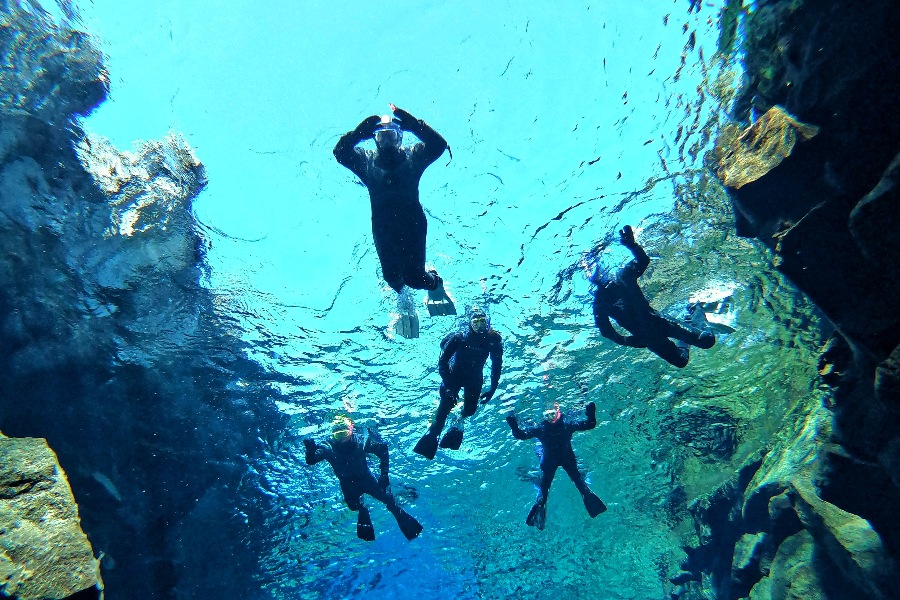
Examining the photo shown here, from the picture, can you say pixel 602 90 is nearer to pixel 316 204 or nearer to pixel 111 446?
pixel 316 204

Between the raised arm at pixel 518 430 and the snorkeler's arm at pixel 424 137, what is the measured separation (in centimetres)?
570

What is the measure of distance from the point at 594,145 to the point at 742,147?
2.88m

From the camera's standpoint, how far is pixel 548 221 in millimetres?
9492

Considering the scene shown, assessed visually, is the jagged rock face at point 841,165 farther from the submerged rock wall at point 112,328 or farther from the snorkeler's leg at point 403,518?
the submerged rock wall at point 112,328

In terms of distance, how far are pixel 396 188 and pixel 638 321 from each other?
18.4ft

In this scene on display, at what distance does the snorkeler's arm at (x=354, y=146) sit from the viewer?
5336mm

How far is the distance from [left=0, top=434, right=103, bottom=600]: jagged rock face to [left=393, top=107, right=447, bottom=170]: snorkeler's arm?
536cm

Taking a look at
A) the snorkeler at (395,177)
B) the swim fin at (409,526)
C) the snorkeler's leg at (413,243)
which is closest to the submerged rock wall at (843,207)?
the snorkeler at (395,177)

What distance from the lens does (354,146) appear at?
5.64m

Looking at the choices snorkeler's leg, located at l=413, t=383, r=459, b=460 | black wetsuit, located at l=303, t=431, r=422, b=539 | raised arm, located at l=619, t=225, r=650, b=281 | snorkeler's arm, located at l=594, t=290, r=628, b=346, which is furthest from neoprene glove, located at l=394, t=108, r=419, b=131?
black wetsuit, located at l=303, t=431, r=422, b=539

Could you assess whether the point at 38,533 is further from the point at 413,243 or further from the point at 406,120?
the point at 406,120

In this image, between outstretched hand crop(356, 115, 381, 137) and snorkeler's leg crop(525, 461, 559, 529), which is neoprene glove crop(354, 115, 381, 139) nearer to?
outstretched hand crop(356, 115, 381, 137)

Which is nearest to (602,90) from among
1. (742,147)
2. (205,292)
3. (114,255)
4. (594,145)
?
(594,145)

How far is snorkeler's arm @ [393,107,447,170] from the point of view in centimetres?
511
